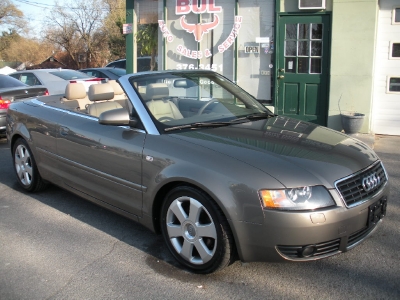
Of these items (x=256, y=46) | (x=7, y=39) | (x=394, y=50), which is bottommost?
(x=394, y=50)

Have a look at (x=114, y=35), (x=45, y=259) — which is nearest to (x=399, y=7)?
(x=45, y=259)

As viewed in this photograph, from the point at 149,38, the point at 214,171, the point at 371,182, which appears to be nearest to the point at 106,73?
the point at 149,38

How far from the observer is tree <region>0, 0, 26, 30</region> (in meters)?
45.4

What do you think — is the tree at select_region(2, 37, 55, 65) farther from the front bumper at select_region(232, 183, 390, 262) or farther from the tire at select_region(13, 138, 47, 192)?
the front bumper at select_region(232, 183, 390, 262)

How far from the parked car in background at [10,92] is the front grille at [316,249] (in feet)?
23.1

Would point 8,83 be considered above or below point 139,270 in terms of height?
above

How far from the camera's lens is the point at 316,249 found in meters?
3.26

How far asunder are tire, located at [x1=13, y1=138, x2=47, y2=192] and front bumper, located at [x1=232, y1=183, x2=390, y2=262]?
10.4 feet

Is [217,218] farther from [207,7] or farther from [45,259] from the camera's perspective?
[207,7]

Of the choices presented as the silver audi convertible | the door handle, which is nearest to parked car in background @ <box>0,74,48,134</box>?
the silver audi convertible

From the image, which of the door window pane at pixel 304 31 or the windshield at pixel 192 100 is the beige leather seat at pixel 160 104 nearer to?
the windshield at pixel 192 100

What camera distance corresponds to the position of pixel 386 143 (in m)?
8.38

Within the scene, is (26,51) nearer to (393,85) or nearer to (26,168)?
(393,85)

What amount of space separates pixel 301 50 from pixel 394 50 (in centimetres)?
170
